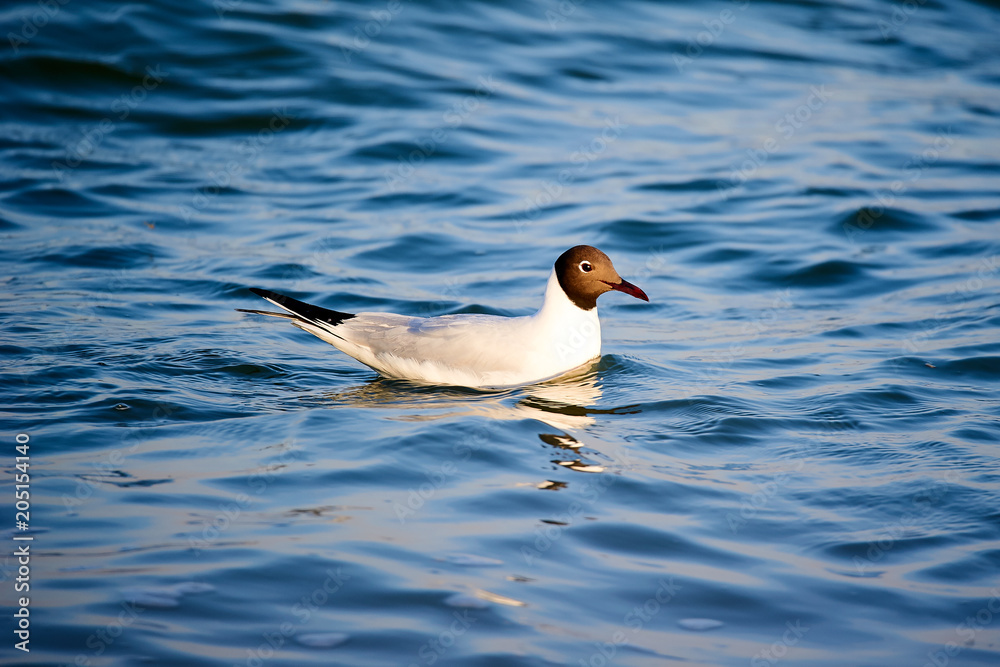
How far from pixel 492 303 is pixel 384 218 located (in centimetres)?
247

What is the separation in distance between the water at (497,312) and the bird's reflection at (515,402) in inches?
1.9

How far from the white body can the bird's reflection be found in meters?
0.09

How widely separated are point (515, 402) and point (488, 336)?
19.6 inches

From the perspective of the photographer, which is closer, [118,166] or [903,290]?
[903,290]

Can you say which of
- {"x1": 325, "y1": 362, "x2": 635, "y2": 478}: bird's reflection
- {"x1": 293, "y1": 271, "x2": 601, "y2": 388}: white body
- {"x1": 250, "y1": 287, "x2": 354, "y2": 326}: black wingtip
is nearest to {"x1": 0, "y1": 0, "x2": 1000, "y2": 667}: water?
{"x1": 325, "y1": 362, "x2": 635, "y2": 478}: bird's reflection

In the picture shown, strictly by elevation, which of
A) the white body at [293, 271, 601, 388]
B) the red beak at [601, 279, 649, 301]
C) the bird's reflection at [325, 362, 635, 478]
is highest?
the red beak at [601, 279, 649, 301]

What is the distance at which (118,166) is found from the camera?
1130cm

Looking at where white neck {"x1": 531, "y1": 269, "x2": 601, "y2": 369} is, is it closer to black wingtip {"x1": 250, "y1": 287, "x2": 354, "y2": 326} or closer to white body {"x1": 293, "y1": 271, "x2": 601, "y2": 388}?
white body {"x1": 293, "y1": 271, "x2": 601, "y2": 388}

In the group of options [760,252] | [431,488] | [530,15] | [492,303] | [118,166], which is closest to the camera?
[431,488]

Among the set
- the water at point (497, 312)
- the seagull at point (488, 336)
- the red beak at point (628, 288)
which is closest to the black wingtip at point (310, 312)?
the seagull at point (488, 336)

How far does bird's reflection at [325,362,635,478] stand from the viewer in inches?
227

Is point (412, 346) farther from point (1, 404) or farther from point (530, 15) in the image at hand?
point (530, 15)

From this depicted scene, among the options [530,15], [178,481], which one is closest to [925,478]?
[178,481]

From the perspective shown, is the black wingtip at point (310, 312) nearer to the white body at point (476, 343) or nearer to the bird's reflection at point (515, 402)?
the white body at point (476, 343)
